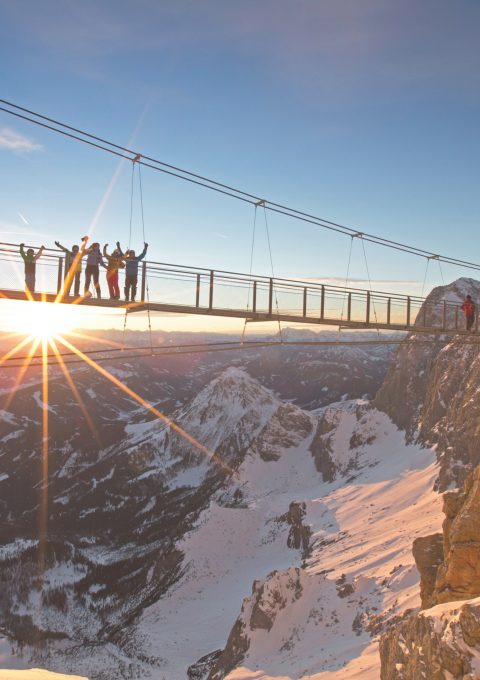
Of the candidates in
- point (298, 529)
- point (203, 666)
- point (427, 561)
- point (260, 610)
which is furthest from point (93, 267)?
point (298, 529)

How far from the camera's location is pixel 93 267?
20.7 meters

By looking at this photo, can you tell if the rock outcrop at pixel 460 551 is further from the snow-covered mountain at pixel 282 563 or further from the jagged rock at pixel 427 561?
the snow-covered mountain at pixel 282 563

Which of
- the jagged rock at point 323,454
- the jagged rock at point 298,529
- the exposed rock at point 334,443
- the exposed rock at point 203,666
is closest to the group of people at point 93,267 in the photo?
the exposed rock at point 203,666

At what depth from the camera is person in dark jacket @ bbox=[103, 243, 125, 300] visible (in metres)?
21.0

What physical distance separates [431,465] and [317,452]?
51312 mm

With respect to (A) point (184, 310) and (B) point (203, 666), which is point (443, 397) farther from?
(A) point (184, 310)

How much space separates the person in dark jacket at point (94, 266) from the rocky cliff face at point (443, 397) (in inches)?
2429

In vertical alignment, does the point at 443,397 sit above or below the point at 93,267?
below

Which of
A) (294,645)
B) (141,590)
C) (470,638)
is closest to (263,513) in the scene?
(141,590)

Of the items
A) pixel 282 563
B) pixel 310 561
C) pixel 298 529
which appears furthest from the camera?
pixel 298 529

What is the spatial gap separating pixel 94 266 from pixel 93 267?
53mm

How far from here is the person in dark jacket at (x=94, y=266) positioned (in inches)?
813

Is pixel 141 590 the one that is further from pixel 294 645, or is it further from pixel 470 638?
pixel 470 638

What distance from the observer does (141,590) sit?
446 feet
